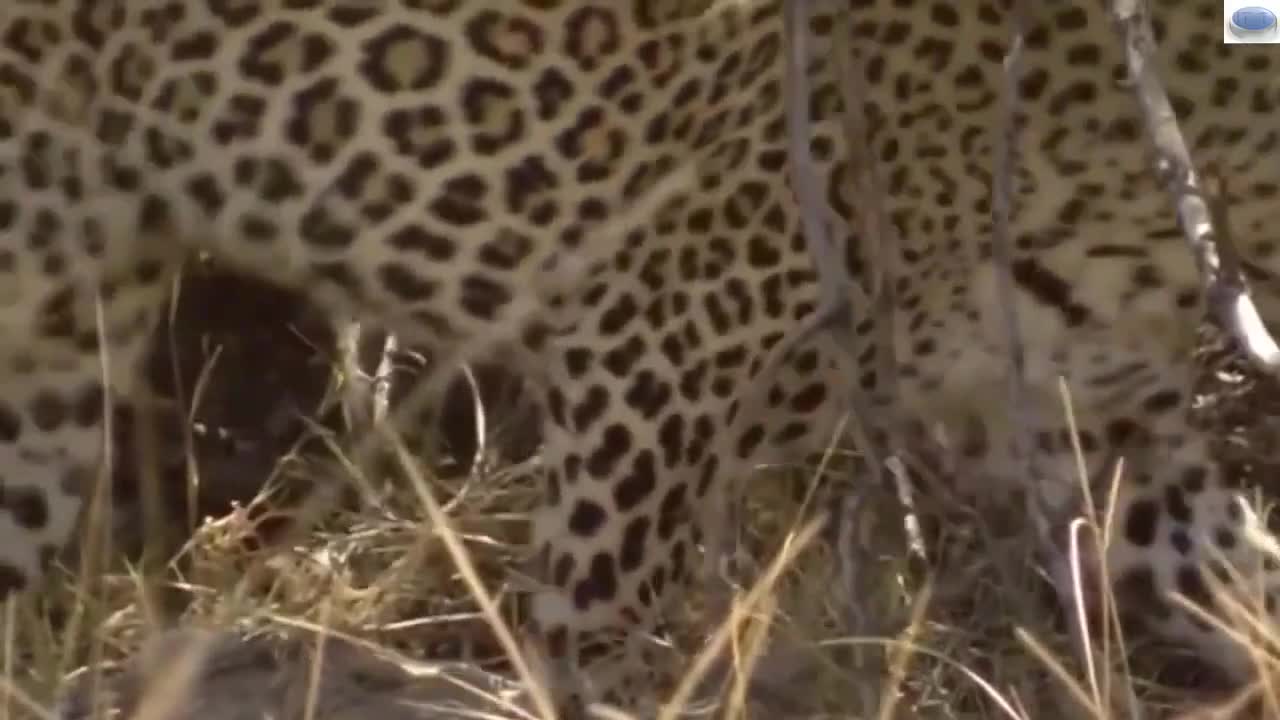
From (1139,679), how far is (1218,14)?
2.03 feet

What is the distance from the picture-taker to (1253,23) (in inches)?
76.0

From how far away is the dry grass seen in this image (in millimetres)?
1816

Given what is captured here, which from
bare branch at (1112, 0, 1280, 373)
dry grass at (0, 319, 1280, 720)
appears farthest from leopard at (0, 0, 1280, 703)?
bare branch at (1112, 0, 1280, 373)

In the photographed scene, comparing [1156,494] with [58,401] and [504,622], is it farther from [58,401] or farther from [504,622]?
[58,401]

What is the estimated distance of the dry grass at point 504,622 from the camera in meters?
1.82

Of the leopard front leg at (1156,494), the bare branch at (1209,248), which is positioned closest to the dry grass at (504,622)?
the leopard front leg at (1156,494)

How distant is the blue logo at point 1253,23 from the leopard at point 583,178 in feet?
0.15

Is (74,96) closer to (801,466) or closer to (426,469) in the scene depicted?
(426,469)

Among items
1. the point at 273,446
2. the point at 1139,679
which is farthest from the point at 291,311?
the point at 1139,679

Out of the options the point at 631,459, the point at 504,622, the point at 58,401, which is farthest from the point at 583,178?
the point at 58,401

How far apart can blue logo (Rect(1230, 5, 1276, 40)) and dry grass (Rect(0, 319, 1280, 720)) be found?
36 centimetres

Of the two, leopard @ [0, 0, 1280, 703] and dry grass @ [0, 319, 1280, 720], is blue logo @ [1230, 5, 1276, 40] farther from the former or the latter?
dry grass @ [0, 319, 1280, 720]

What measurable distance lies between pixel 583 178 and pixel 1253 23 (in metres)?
0.61

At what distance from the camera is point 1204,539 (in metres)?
2.07
